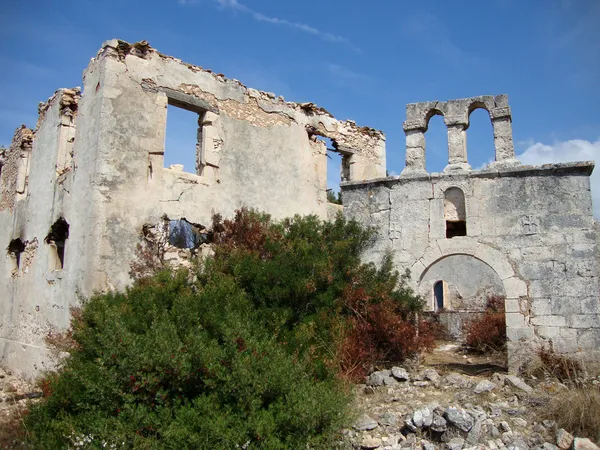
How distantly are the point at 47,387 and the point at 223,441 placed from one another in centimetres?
279

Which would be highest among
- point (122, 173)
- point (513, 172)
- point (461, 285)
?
point (122, 173)

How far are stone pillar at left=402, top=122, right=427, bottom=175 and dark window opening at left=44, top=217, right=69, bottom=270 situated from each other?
20.4 ft

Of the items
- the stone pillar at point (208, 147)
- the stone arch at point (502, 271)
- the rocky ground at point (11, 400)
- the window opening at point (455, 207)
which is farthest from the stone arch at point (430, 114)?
the rocky ground at point (11, 400)

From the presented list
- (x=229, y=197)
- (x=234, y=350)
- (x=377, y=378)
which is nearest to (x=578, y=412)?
(x=377, y=378)

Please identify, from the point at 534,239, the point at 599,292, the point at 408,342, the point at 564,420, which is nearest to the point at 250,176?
the point at 408,342

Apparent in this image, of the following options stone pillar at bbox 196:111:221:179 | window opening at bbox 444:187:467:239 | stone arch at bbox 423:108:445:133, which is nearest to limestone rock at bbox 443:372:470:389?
window opening at bbox 444:187:467:239

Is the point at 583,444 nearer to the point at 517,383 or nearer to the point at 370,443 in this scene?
the point at 517,383

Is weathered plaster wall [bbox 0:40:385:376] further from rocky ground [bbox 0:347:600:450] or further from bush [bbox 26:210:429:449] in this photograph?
rocky ground [bbox 0:347:600:450]

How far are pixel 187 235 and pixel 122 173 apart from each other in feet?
7.08

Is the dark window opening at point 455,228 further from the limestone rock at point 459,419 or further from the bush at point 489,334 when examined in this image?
the limestone rock at point 459,419

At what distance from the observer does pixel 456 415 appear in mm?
5371

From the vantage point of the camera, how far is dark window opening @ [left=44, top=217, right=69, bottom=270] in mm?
9602

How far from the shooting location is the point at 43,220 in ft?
33.3

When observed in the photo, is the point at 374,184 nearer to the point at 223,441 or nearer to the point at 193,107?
the point at 193,107
